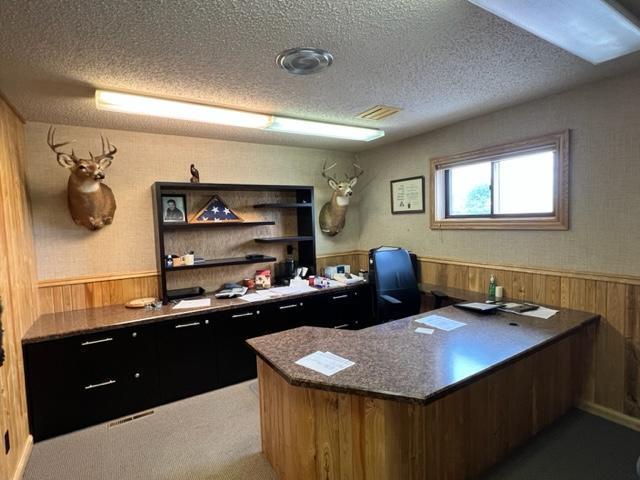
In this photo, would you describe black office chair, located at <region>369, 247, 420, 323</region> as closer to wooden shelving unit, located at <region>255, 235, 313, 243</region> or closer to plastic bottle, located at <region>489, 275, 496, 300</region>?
plastic bottle, located at <region>489, 275, 496, 300</region>

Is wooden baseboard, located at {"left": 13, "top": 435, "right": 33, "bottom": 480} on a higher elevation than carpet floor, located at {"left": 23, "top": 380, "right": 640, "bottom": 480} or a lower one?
higher

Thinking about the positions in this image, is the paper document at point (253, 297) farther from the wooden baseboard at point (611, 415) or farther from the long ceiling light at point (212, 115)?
the wooden baseboard at point (611, 415)

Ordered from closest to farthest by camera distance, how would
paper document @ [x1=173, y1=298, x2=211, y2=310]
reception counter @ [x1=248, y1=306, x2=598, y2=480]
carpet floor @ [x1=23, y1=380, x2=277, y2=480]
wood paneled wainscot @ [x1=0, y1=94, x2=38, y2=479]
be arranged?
1. reception counter @ [x1=248, y1=306, x2=598, y2=480]
2. wood paneled wainscot @ [x1=0, y1=94, x2=38, y2=479]
3. carpet floor @ [x1=23, y1=380, x2=277, y2=480]
4. paper document @ [x1=173, y1=298, x2=211, y2=310]

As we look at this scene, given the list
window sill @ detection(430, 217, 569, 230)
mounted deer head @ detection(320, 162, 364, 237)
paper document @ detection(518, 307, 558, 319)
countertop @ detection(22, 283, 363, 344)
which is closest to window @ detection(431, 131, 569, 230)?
window sill @ detection(430, 217, 569, 230)

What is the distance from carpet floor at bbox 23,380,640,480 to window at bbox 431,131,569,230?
1.50m

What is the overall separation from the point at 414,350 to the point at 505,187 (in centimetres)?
208

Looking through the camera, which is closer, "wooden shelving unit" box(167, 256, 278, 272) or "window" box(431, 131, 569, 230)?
"window" box(431, 131, 569, 230)

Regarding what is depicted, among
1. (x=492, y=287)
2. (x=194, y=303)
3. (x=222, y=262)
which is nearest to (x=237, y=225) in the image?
(x=222, y=262)

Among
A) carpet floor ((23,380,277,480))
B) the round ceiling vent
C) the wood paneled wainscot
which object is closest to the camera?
the round ceiling vent

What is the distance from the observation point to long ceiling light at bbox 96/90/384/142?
92.4 inches

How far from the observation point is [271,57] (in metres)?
1.95

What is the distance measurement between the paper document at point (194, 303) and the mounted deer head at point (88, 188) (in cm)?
101

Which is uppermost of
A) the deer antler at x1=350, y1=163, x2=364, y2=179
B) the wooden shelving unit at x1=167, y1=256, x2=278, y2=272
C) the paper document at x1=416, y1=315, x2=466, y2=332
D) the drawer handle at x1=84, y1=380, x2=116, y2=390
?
→ the deer antler at x1=350, y1=163, x2=364, y2=179

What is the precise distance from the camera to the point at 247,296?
11.3 feet
